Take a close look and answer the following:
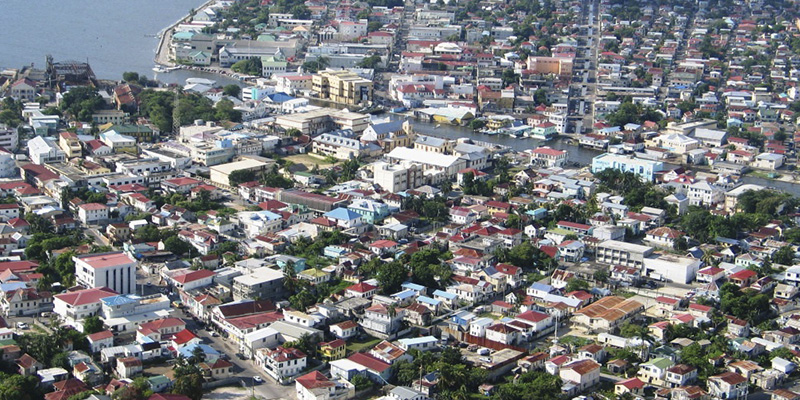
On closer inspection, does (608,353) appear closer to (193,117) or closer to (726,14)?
(193,117)

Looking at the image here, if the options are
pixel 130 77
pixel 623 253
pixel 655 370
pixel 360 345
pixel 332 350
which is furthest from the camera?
pixel 130 77

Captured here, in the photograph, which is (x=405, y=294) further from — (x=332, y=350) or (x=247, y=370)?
(x=247, y=370)

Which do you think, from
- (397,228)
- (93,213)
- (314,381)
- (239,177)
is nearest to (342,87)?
(239,177)

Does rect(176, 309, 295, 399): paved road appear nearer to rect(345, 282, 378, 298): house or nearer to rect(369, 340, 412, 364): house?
rect(369, 340, 412, 364): house

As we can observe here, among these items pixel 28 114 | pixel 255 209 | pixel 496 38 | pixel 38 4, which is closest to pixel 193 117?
pixel 28 114

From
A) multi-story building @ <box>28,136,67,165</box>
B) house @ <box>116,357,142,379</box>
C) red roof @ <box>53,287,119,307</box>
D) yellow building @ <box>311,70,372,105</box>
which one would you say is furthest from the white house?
yellow building @ <box>311,70,372,105</box>
